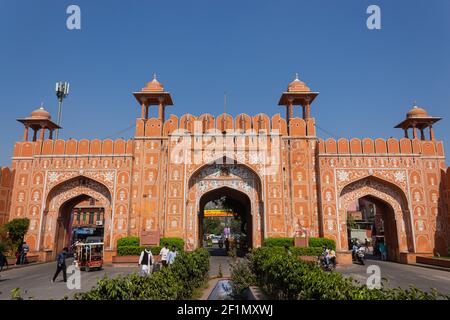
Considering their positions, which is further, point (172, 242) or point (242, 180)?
point (242, 180)

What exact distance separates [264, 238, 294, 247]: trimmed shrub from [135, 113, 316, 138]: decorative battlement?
629 centimetres

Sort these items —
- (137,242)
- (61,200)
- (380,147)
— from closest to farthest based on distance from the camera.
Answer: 1. (137,242)
2. (380,147)
3. (61,200)

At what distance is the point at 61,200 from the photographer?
19.9 m

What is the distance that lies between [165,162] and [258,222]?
21.5 ft

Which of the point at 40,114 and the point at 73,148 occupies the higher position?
the point at 40,114

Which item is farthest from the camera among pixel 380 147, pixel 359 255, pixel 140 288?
pixel 380 147

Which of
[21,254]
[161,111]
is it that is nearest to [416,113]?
[161,111]

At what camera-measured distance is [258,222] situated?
18953mm

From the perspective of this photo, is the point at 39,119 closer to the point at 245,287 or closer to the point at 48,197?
the point at 48,197

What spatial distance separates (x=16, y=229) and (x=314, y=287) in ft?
57.1

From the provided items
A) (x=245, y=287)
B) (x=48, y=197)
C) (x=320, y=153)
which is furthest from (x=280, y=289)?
(x=48, y=197)

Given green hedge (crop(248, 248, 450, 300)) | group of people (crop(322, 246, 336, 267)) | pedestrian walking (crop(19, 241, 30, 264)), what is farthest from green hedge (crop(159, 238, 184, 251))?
green hedge (crop(248, 248, 450, 300))

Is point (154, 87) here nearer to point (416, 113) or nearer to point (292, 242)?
point (292, 242)

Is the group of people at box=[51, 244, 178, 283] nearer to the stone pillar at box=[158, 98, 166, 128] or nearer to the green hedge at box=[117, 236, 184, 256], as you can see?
the green hedge at box=[117, 236, 184, 256]
